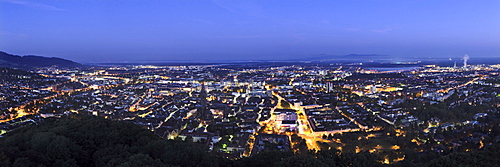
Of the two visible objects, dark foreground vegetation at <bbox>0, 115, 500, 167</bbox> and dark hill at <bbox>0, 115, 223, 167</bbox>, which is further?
dark foreground vegetation at <bbox>0, 115, 500, 167</bbox>

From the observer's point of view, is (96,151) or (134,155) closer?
(134,155)

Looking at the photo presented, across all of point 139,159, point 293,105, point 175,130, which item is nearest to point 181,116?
point 175,130

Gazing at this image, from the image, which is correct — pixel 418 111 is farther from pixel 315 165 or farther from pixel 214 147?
pixel 315 165

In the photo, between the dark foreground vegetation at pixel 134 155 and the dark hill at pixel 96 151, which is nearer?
the dark hill at pixel 96 151

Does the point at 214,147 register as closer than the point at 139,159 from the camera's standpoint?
No

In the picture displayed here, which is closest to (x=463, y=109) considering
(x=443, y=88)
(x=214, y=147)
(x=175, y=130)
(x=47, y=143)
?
(x=443, y=88)

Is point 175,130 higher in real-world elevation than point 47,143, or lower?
lower

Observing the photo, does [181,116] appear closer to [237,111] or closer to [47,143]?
[237,111]

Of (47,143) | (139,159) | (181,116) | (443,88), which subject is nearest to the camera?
(139,159)

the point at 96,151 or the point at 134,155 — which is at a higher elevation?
the point at 134,155

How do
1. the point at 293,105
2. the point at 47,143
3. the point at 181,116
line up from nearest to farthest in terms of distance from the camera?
1. the point at 47,143
2. the point at 181,116
3. the point at 293,105
